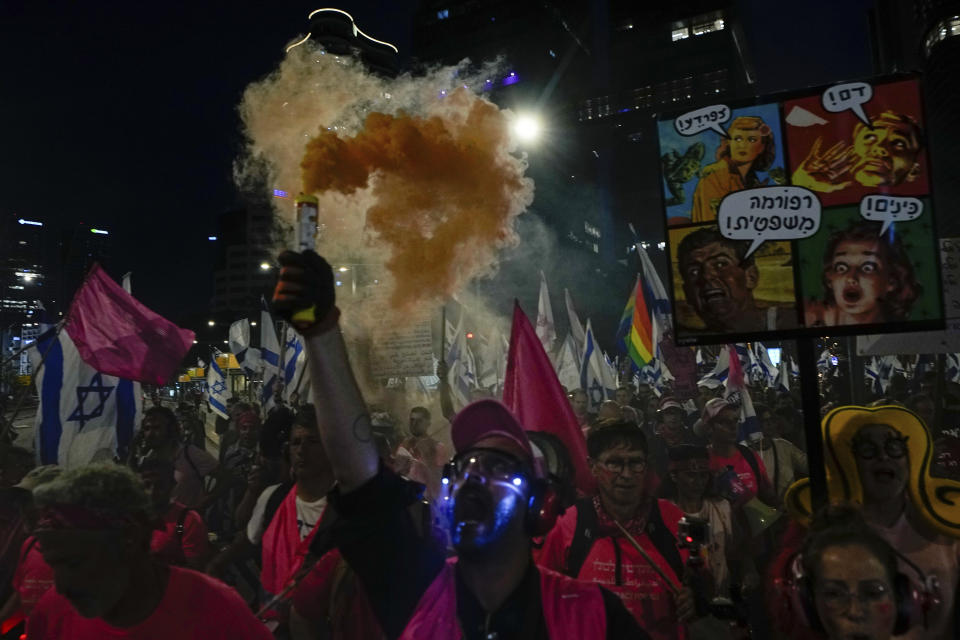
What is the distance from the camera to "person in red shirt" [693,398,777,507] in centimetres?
617

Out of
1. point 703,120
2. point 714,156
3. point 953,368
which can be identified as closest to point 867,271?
point 714,156

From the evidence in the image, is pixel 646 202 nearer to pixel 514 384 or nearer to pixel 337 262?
pixel 337 262

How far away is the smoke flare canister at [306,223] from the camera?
221 centimetres

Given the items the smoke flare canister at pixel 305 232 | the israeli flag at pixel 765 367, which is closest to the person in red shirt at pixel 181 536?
the smoke flare canister at pixel 305 232

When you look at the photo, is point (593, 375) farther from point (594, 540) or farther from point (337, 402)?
point (337, 402)

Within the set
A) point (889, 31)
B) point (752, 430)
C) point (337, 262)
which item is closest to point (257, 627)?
point (752, 430)

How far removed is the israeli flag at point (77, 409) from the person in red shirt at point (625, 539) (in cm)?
634

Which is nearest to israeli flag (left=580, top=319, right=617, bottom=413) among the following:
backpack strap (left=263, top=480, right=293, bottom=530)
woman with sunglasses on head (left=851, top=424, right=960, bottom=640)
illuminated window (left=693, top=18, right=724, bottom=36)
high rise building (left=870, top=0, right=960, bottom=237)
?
backpack strap (left=263, top=480, right=293, bottom=530)

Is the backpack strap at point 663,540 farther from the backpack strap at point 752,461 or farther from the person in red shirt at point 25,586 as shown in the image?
the person in red shirt at point 25,586

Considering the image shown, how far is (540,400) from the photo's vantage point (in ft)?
15.6

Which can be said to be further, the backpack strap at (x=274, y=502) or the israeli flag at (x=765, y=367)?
the israeli flag at (x=765, y=367)

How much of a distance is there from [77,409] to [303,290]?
7597 millimetres

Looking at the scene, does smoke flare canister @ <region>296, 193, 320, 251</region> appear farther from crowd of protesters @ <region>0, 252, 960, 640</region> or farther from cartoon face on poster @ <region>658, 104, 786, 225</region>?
cartoon face on poster @ <region>658, 104, 786, 225</region>

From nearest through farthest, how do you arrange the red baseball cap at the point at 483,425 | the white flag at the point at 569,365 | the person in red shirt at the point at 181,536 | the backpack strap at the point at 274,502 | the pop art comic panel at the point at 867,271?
the red baseball cap at the point at 483,425 → the pop art comic panel at the point at 867,271 → the person in red shirt at the point at 181,536 → the backpack strap at the point at 274,502 → the white flag at the point at 569,365
